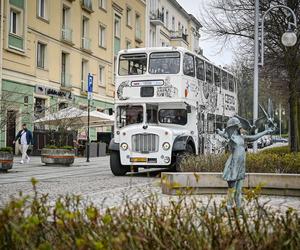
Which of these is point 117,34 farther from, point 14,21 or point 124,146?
point 124,146

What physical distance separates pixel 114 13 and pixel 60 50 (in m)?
10.5

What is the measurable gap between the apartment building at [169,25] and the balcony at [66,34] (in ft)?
53.6

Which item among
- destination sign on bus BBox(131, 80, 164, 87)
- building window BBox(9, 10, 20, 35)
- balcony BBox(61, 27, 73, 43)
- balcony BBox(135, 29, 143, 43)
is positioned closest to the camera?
destination sign on bus BBox(131, 80, 164, 87)

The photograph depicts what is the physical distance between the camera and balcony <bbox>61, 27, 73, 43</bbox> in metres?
33.2

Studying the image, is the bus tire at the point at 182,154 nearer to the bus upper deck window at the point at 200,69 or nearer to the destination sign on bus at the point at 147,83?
the destination sign on bus at the point at 147,83

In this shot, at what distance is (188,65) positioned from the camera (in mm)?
17906

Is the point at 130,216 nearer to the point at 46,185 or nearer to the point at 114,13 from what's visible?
the point at 46,185

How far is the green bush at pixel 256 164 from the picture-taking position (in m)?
12.8

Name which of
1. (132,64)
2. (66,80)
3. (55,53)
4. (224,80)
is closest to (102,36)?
(66,80)

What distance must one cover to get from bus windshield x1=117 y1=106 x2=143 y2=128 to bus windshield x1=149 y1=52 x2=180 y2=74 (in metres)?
1.41

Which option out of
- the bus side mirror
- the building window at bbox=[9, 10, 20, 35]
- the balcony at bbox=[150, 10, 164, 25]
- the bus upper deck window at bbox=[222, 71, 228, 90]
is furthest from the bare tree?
the balcony at bbox=[150, 10, 164, 25]

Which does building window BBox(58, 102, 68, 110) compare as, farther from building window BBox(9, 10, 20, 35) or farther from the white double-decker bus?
the white double-decker bus

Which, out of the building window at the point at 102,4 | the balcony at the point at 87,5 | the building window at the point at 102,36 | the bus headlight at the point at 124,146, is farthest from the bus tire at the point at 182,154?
the building window at the point at 102,4

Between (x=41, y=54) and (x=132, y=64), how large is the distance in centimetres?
1440
